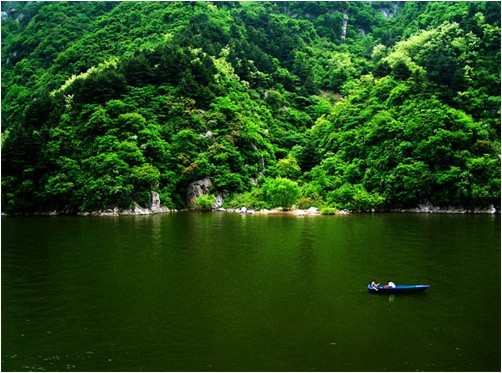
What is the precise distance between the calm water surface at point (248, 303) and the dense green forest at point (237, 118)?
26.2m

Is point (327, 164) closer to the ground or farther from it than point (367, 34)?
closer to the ground

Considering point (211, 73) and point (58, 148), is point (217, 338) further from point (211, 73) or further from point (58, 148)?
point (211, 73)

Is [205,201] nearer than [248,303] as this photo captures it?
No

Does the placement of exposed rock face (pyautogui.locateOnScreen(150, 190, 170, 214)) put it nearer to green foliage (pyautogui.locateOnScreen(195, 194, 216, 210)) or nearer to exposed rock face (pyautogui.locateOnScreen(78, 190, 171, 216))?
exposed rock face (pyautogui.locateOnScreen(78, 190, 171, 216))

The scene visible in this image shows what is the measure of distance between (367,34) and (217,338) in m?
154

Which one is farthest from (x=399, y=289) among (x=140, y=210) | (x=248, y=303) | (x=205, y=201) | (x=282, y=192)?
(x=205, y=201)

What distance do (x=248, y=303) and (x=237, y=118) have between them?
68686 millimetres

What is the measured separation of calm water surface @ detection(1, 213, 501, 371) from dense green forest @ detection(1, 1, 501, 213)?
26.2 metres

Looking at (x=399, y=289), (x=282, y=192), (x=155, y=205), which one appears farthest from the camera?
(x=282, y=192)

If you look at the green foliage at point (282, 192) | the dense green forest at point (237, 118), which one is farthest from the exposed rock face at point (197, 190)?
the green foliage at point (282, 192)

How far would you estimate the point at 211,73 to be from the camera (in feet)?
325

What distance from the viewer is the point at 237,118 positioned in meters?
92.1

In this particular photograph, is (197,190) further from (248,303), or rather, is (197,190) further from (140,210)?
(248,303)

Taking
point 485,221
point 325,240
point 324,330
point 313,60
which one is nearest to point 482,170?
point 485,221
